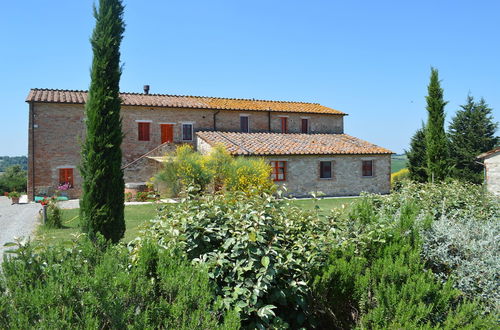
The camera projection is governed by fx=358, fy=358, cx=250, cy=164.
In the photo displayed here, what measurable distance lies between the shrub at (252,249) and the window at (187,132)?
2207 centimetres

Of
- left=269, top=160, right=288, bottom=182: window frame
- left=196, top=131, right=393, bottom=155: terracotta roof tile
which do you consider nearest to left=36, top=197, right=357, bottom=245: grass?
left=196, top=131, right=393, bottom=155: terracotta roof tile

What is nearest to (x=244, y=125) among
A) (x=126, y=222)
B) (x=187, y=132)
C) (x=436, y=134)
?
(x=187, y=132)

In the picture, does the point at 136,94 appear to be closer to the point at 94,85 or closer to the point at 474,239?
the point at 94,85

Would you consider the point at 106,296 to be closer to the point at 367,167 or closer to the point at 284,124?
the point at 367,167

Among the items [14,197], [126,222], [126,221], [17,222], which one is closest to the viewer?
[126,222]

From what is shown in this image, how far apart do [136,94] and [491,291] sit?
26.7m

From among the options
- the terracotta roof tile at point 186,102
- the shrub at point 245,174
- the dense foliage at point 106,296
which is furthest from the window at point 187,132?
the dense foliage at point 106,296

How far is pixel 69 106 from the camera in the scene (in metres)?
23.0

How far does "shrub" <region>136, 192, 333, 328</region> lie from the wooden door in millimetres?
21706

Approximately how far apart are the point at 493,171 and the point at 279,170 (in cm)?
1167

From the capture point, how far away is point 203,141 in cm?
2445

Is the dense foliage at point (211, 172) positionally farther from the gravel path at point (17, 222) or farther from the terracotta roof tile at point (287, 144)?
the gravel path at point (17, 222)

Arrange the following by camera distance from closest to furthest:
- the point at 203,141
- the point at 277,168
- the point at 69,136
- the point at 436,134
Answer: the point at 436,134 < the point at 277,168 < the point at 69,136 < the point at 203,141

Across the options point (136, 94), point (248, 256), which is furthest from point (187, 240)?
point (136, 94)
